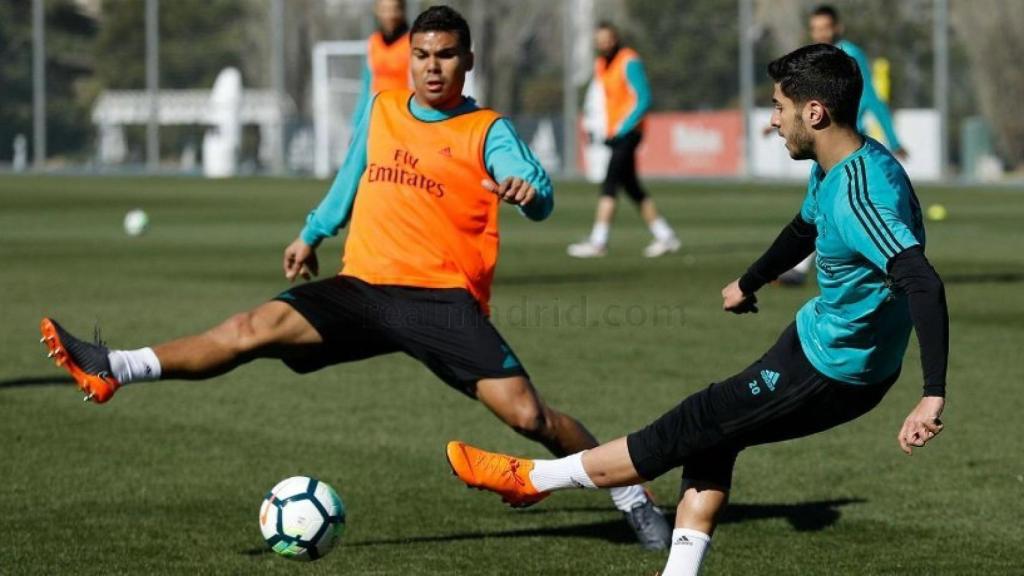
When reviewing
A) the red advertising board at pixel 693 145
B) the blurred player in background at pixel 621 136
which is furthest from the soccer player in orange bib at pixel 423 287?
the red advertising board at pixel 693 145

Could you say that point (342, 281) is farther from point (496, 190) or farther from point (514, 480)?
point (514, 480)

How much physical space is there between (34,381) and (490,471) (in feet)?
18.8

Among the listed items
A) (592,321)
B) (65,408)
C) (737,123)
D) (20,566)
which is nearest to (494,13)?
(737,123)

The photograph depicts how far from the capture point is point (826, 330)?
525cm

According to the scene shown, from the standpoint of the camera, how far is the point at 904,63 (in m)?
47.6

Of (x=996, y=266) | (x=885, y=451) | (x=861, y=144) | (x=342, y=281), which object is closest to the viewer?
(x=861, y=144)

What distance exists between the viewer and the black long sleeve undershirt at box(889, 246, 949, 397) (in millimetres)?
4812

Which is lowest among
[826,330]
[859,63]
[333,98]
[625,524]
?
[625,524]

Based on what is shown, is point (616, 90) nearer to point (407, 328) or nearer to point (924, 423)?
point (407, 328)

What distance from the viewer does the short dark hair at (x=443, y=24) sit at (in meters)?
6.91

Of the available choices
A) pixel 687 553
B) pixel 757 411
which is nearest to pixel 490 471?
pixel 687 553

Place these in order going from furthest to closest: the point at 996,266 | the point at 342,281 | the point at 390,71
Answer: the point at 996,266 < the point at 390,71 < the point at 342,281

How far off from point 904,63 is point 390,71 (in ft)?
107

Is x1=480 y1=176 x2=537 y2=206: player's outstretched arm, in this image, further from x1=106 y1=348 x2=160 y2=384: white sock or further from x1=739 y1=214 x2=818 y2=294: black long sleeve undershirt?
x1=106 y1=348 x2=160 y2=384: white sock
